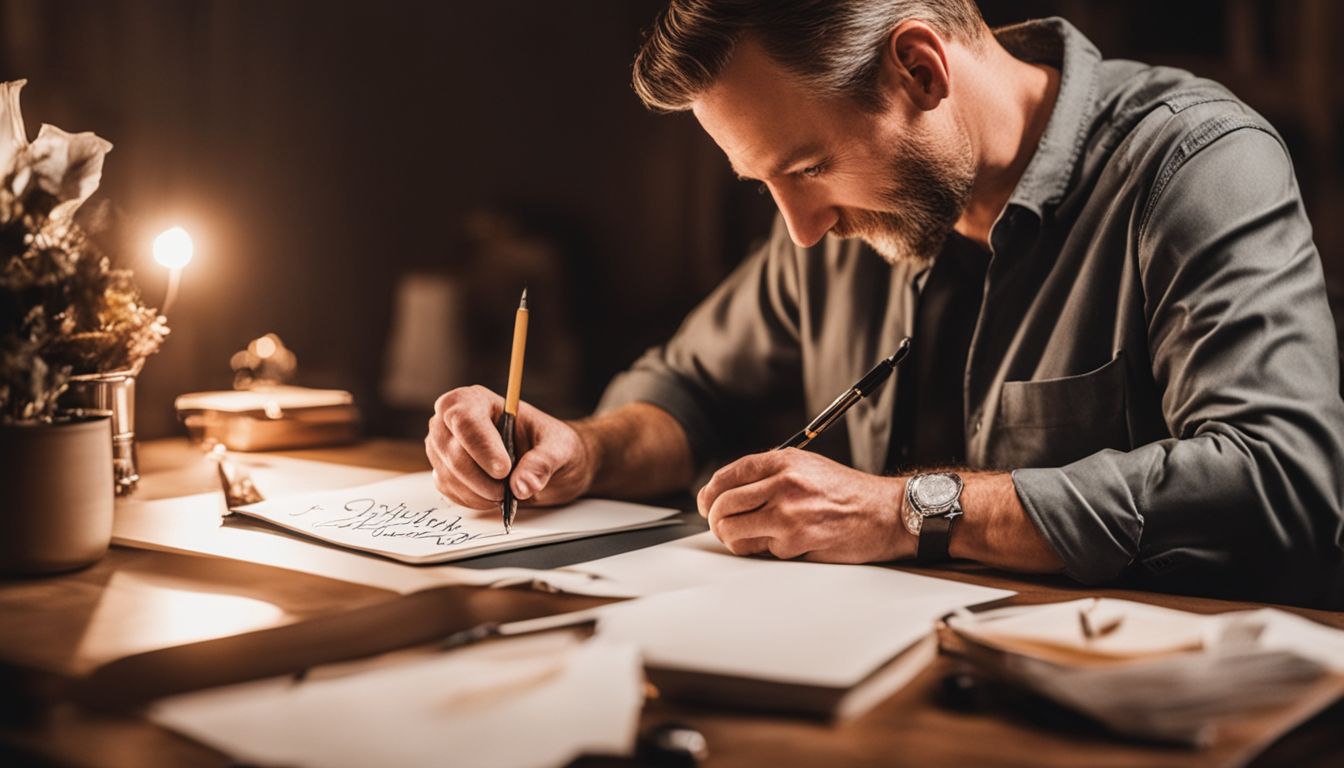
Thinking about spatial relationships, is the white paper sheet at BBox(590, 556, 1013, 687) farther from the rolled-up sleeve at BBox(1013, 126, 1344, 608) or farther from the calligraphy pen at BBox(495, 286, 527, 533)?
the calligraphy pen at BBox(495, 286, 527, 533)

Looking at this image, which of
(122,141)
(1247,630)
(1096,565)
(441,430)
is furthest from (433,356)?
(1247,630)

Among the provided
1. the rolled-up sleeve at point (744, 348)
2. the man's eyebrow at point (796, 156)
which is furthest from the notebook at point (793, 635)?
the rolled-up sleeve at point (744, 348)

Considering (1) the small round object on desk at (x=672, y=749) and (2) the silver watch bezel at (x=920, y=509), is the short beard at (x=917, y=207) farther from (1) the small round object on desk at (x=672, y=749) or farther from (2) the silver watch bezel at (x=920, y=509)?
(1) the small round object on desk at (x=672, y=749)

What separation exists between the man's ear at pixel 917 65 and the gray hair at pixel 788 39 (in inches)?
0.6

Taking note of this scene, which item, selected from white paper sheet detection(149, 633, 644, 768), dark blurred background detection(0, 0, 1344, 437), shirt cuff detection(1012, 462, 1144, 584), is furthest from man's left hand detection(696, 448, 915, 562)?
dark blurred background detection(0, 0, 1344, 437)

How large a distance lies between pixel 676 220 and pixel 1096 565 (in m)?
2.21

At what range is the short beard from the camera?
54.6 inches

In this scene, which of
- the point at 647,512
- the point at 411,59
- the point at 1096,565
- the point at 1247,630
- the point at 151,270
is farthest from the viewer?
the point at 411,59

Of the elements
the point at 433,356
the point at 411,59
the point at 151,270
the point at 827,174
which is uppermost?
the point at 411,59

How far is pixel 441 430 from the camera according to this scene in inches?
47.3

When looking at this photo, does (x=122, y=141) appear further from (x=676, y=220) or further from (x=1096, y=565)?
(x=1096, y=565)

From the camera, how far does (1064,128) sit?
1.39 meters

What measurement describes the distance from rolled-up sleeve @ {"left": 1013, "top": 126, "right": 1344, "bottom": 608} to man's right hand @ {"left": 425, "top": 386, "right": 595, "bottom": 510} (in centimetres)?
50

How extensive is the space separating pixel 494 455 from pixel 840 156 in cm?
58
